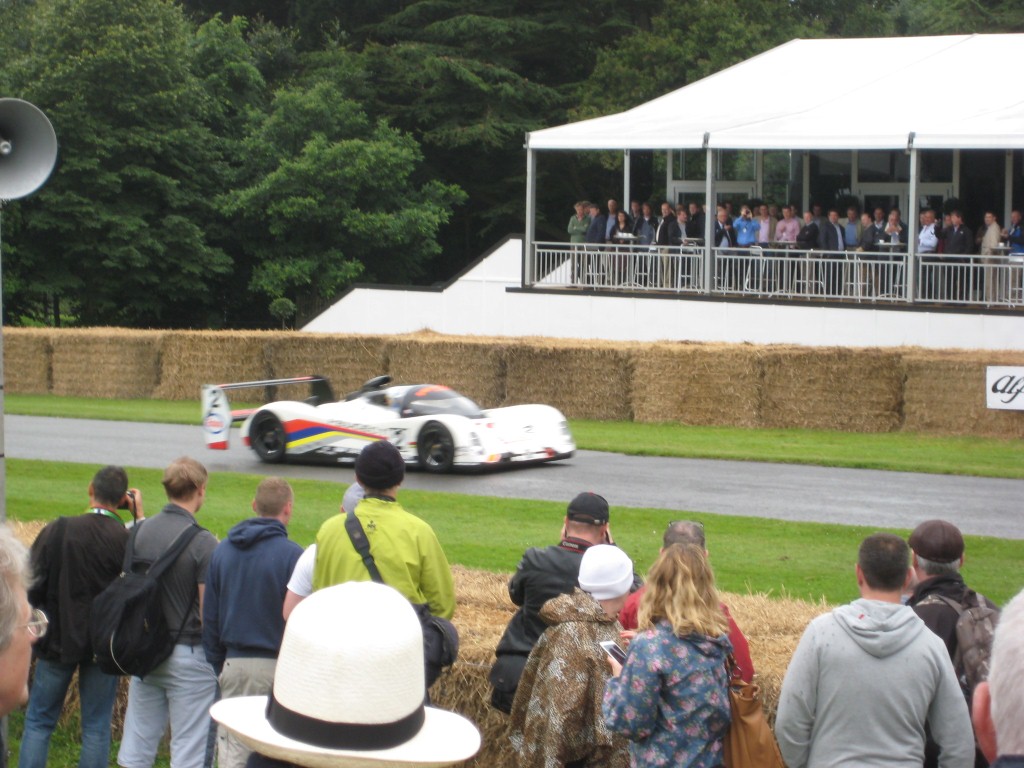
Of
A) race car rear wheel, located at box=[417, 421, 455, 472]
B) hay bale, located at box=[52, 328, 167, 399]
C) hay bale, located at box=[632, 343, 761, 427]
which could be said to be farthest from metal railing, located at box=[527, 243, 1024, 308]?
race car rear wheel, located at box=[417, 421, 455, 472]

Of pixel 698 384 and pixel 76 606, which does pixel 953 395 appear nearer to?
pixel 698 384

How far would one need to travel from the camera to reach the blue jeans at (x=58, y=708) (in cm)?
703

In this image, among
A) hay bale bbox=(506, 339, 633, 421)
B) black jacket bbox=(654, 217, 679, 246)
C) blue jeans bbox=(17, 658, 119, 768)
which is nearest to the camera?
blue jeans bbox=(17, 658, 119, 768)

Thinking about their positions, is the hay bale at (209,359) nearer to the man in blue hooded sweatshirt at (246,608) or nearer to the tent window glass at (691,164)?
the tent window glass at (691,164)

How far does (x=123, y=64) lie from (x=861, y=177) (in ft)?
72.3

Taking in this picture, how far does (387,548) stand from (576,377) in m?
18.4

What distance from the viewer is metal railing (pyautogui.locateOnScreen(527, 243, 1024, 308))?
27.3 meters

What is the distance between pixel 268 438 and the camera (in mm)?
19031

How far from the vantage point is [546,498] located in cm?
1587

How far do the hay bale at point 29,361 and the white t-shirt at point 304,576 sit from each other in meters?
25.1

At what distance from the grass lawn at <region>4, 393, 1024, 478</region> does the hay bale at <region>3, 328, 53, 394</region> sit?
554cm

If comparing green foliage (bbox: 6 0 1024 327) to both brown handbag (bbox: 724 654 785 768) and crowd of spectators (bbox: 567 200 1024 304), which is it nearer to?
crowd of spectators (bbox: 567 200 1024 304)

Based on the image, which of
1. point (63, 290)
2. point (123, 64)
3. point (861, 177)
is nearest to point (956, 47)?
point (861, 177)

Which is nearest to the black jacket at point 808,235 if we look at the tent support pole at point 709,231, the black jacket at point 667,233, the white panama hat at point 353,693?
the tent support pole at point 709,231
